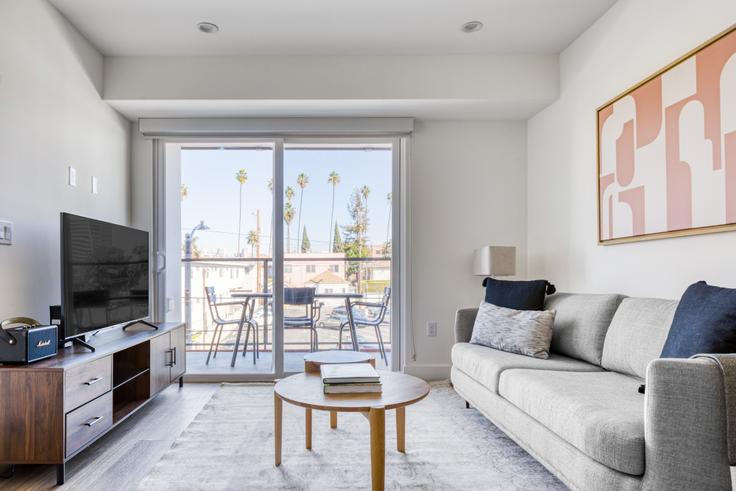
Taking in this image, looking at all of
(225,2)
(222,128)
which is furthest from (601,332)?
(222,128)

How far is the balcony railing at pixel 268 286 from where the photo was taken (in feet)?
13.1

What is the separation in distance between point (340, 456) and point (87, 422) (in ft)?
4.04

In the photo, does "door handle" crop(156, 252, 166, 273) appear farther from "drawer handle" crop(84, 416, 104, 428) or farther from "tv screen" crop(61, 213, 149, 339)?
"drawer handle" crop(84, 416, 104, 428)

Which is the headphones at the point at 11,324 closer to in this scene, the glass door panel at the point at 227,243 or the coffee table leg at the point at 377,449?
the coffee table leg at the point at 377,449

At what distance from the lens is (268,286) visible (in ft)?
13.1

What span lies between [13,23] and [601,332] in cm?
353

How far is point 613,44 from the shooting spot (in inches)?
110

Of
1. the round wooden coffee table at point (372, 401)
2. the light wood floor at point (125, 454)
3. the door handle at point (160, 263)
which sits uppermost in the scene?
the door handle at point (160, 263)

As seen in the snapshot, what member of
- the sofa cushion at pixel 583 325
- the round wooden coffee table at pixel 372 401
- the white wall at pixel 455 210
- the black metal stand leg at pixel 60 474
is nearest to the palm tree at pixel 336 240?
the white wall at pixel 455 210

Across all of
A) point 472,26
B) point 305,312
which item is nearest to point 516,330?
point 305,312

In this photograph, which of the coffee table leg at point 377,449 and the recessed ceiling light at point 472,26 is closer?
the coffee table leg at point 377,449

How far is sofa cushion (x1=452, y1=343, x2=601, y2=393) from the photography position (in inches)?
94.3

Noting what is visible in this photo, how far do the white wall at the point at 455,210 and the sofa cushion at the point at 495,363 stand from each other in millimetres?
958

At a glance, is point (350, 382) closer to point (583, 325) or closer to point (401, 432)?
point (401, 432)
